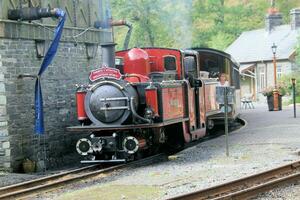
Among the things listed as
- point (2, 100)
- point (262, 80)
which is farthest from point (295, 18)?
point (2, 100)

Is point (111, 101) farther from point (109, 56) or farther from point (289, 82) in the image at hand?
point (289, 82)

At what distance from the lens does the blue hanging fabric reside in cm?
1306

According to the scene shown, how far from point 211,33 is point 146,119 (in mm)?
40840

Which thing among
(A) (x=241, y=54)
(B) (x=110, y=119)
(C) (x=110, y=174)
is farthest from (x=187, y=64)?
(A) (x=241, y=54)

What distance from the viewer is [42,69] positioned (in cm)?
1329

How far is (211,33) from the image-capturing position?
5222 cm

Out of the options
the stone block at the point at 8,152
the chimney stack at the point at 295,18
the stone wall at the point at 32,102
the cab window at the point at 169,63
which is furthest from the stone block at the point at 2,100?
the chimney stack at the point at 295,18

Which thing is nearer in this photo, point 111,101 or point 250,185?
point 250,185

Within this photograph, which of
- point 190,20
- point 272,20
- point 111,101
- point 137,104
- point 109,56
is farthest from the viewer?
point 272,20

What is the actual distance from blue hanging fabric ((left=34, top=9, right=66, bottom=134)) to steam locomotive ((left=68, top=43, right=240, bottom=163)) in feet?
3.25

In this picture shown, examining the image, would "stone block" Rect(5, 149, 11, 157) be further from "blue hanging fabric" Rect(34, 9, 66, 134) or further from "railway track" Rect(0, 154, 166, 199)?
"railway track" Rect(0, 154, 166, 199)

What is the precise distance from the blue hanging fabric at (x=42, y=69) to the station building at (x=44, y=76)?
0.31m

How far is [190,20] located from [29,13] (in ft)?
77.6

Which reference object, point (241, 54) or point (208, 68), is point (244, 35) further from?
point (208, 68)
